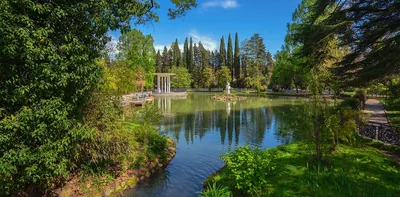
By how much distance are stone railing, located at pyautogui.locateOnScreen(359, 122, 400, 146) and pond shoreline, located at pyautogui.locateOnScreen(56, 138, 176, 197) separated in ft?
24.8

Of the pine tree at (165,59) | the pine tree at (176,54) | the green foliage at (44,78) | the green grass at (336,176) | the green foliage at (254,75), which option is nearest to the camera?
the green foliage at (44,78)

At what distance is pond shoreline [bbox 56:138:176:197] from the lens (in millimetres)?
5672

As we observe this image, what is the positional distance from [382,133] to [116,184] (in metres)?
8.88

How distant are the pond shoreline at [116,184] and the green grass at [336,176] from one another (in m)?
2.22

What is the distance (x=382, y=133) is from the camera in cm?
841

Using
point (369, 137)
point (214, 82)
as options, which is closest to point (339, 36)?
point (369, 137)

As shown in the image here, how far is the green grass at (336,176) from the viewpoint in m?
4.74

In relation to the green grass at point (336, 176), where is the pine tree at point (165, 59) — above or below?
above

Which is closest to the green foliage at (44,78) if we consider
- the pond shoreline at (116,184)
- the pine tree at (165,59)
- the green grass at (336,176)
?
the pond shoreline at (116,184)

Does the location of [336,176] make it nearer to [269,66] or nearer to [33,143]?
[33,143]

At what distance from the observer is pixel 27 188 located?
16.2ft

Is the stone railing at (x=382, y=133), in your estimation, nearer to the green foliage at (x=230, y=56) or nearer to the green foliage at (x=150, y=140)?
the green foliage at (x=150, y=140)

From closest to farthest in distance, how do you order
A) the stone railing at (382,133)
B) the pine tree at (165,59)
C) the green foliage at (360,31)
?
the green foliage at (360,31) < the stone railing at (382,133) < the pine tree at (165,59)

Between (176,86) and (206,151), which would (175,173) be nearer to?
(206,151)
